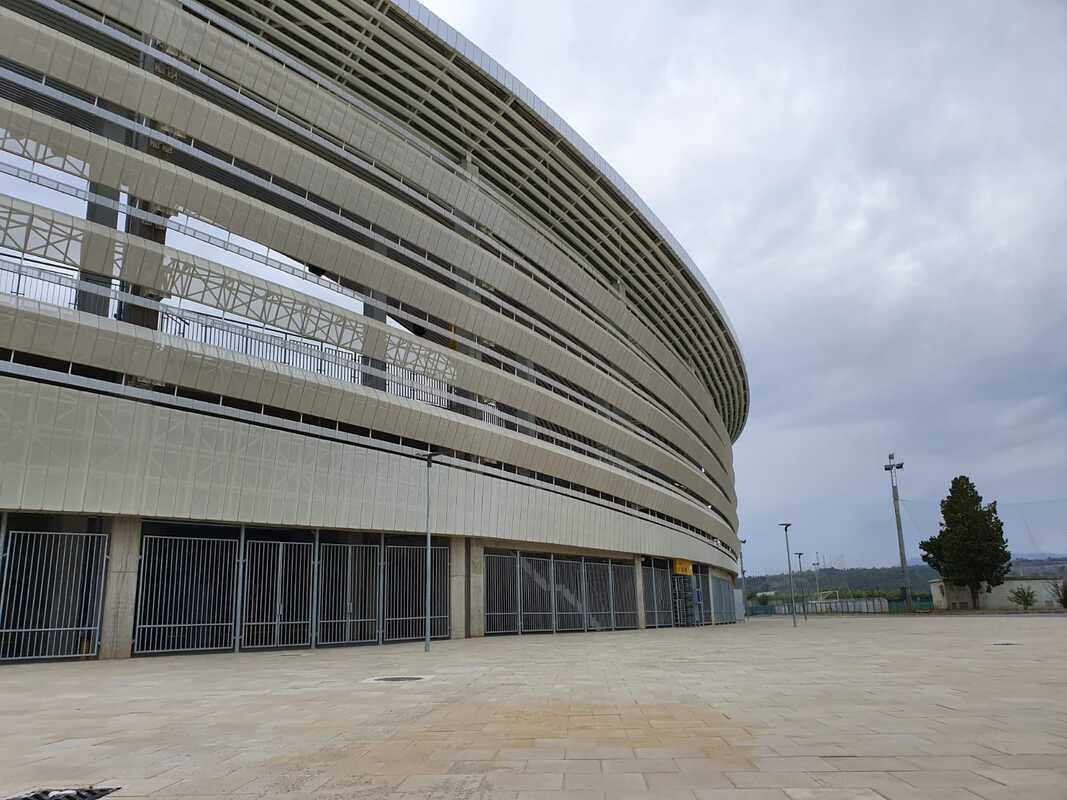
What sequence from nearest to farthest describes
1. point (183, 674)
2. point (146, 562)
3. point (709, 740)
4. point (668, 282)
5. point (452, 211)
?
point (709, 740) < point (183, 674) < point (146, 562) < point (452, 211) < point (668, 282)

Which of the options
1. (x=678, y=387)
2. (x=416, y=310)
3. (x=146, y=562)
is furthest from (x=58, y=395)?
(x=678, y=387)

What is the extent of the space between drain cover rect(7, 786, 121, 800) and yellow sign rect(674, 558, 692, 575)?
158ft

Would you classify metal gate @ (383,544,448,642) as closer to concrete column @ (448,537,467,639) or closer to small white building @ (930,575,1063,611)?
concrete column @ (448,537,467,639)

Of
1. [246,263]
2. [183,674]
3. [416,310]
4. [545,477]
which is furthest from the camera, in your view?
[545,477]

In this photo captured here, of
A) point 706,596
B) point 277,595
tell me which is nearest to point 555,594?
point 277,595

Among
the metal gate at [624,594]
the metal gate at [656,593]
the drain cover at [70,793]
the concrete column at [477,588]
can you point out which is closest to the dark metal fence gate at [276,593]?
the concrete column at [477,588]

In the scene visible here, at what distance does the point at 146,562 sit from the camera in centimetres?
2469

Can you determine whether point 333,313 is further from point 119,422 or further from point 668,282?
point 668,282

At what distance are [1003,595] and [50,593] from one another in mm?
70283

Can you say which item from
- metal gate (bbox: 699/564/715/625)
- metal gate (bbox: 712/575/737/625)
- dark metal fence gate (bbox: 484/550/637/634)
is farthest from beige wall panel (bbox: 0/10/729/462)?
metal gate (bbox: 712/575/737/625)

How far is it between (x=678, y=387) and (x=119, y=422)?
137ft

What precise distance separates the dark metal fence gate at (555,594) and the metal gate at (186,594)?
12.9 m

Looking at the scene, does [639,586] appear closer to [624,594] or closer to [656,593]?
[624,594]

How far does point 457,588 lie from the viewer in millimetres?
34000
